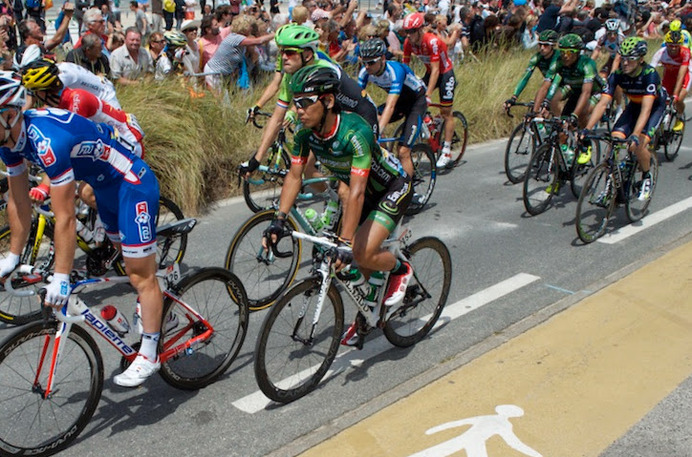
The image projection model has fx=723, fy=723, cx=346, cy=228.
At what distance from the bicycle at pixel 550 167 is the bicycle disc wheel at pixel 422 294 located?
11.8 ft

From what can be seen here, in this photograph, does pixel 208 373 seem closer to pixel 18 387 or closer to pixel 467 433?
pixel 18 387

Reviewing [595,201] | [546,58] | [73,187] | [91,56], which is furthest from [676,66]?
[73,187]

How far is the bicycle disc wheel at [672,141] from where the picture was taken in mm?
11984

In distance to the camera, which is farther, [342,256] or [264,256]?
[264,256]

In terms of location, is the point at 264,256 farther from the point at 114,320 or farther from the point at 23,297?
the point at 114,320

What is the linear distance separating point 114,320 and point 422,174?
6.01 meters

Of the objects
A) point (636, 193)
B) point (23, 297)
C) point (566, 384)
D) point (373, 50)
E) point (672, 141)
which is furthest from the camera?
point (672, 141)

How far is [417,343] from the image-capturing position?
227 inches

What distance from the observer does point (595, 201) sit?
8359mm

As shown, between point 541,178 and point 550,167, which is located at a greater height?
point 550,167

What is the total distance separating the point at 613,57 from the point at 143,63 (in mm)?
10060

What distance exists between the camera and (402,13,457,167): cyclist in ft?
33.6

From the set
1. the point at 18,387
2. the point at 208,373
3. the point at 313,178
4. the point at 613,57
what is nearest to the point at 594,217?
the point at 313,178

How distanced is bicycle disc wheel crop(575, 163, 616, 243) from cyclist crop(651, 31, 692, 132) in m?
4.09
